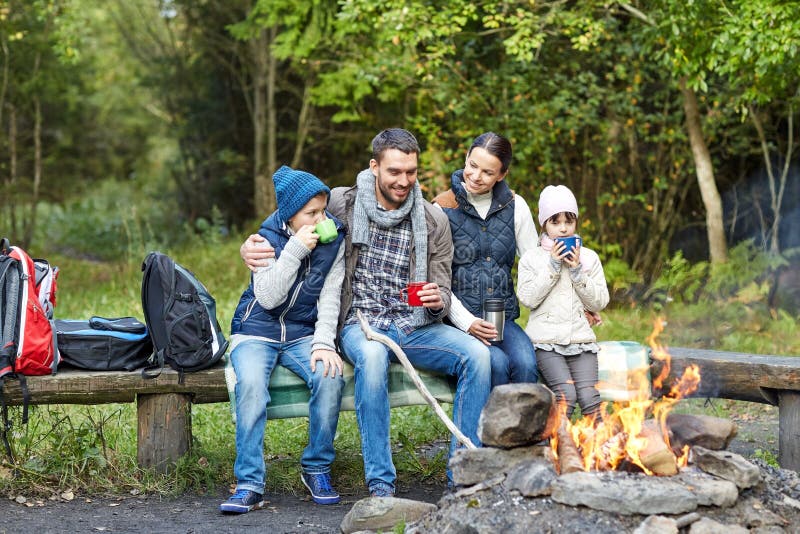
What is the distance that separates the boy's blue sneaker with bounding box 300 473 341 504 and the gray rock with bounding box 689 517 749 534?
185 centimetres

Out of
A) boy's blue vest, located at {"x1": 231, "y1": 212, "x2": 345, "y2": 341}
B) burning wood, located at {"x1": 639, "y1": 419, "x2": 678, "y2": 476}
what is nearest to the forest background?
boy's blue vest, located at {"x1": 231, "y1": 212, "x2": 345, "y2": 341}

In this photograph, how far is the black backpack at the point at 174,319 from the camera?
4.84 metres

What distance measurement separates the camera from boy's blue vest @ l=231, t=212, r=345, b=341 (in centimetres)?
482

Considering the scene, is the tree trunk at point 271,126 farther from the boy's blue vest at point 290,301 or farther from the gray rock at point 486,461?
the gray rock at point 486,461

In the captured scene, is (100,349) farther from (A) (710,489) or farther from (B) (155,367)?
(A) (710,489)

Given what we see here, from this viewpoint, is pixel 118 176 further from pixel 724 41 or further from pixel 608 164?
pixel 724 41

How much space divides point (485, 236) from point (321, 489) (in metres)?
1.50

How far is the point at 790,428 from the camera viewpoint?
5.00 m

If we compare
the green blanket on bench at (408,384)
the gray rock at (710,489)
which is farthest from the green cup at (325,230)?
the gray rock at (710,489)

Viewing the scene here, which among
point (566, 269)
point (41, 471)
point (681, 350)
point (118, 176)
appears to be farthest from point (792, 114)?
point (118, 176)

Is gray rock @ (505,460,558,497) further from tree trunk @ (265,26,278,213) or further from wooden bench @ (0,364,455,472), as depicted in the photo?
tree trunk @ (265,26,278,213)

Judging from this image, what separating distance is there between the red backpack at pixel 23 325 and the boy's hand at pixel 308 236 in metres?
1.28

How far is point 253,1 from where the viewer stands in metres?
13.5

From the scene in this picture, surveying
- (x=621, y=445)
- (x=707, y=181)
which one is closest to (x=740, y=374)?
(x=621, y=445)
